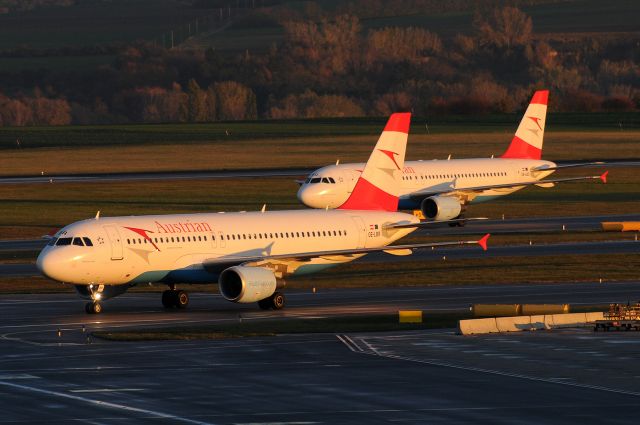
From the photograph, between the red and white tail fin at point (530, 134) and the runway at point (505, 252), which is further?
the red and white tail fin at point (530, 134)

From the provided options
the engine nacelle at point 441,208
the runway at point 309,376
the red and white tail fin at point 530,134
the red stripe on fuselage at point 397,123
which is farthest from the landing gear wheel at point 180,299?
the red and white tail fin at point 530,134

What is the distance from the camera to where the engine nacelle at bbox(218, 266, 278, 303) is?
56.3 m

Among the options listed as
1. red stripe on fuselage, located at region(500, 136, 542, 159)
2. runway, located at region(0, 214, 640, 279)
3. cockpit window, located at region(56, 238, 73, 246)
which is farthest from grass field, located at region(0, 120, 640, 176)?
cockpit window, located at region(56, 238, 73, 246)

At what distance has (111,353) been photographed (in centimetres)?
4600

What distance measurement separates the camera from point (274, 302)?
5866 cm

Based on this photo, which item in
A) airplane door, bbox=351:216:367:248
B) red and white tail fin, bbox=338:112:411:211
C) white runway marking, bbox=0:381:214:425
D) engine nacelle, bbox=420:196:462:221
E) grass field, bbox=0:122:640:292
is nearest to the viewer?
white runway marking, bbox=0:381:214:425

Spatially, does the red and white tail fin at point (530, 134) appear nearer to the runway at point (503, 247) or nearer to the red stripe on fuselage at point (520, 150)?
the red stripe on fuselage at point (520, 150)

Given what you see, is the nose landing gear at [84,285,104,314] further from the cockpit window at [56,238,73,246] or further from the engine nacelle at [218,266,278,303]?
the engine nacelle at [218,266,278,303]

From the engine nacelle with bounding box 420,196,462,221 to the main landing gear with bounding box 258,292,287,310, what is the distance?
37378mm

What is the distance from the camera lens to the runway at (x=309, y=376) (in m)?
34.4

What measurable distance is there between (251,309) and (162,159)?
311 ft

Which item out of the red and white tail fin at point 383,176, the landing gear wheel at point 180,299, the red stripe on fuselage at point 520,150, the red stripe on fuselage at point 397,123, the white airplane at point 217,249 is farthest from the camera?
the red stripe on fuselage at point 520,150

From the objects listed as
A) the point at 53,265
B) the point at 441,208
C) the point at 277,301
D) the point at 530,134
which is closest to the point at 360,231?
the point at 277,301

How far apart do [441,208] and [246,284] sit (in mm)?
40669
